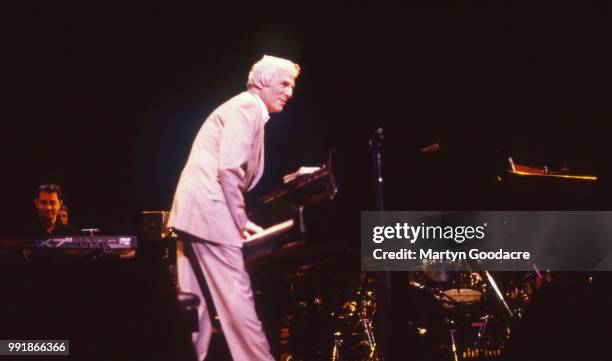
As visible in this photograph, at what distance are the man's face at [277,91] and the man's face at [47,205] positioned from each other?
10.0 ft

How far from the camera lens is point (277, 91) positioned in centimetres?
276

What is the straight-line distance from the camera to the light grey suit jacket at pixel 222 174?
236 cm

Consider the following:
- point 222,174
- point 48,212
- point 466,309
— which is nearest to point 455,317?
point 466,309

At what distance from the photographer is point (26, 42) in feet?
15.6

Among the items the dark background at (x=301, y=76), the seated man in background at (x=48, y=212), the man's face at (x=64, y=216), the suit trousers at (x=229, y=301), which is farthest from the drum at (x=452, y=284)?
the man's face at (x=64, y=216)

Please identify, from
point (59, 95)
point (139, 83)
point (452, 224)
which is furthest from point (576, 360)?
point (59, 95)

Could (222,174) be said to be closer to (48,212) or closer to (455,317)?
(455,317)

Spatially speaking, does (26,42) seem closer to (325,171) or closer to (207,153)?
(207,153)

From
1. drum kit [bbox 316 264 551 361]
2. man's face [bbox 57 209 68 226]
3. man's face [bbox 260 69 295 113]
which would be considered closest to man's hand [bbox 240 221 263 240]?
man's face [bbox 260 69 295 113]

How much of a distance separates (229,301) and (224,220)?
392 millimetres

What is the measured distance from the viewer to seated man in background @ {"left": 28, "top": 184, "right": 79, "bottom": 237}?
15.5 feet

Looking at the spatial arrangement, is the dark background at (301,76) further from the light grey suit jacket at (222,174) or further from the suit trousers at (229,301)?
the suit trousers at (229,301)

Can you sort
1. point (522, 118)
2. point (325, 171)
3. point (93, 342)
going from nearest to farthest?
point (93, 342) → point (325, 171) → point (522, 118)

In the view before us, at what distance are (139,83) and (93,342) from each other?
3856mm
